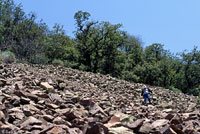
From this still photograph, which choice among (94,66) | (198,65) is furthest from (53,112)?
(198,65)

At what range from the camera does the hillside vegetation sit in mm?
28045

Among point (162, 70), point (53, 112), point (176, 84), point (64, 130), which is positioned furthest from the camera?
point (176, 84)

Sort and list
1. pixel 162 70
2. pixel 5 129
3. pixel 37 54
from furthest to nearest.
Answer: pixel 162 70, pixel 37 54, pixel 5 129

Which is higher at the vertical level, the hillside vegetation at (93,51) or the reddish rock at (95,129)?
the hillside vegetation at (93,51)

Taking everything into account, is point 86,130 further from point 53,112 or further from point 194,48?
point 194,48

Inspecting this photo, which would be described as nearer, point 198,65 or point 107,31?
point 107,31

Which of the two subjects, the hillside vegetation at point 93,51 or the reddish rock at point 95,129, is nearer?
the reddish rock at point 95,129

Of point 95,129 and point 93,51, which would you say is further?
point 93,51

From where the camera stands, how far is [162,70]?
32.6m

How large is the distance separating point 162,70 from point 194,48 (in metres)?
5.67

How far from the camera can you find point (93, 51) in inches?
1156

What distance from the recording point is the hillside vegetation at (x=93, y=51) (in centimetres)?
2805

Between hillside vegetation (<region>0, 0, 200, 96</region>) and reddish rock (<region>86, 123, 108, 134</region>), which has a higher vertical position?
hillside vegetation (<region>0, 0, 200, 96</region>)

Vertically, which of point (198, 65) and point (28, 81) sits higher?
point (198, 65)
